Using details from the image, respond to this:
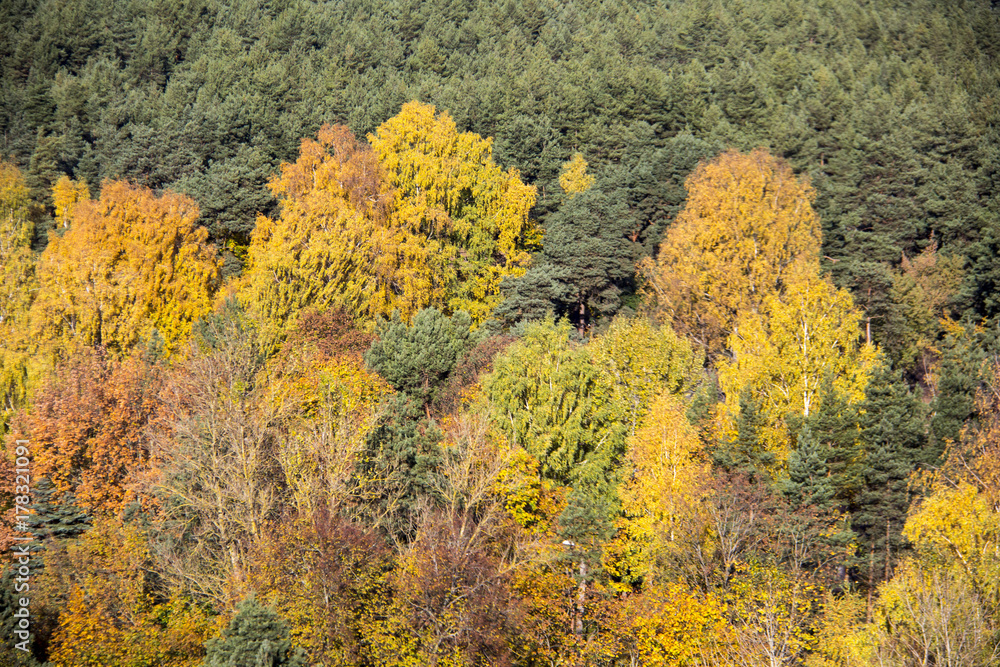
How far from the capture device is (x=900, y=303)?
209 feet

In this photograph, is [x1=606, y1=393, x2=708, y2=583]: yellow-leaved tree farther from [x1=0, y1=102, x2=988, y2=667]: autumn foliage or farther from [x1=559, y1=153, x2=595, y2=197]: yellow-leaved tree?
[x1=559, y1=153, x2=595, y2=197]: yellow-leaved tree

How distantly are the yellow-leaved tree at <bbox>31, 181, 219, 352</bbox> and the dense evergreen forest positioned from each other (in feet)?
0.73

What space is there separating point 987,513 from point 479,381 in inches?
838

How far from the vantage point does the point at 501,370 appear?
40.9 metres

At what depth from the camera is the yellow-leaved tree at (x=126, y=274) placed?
52438 millimetres

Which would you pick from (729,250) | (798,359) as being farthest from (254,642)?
(729,250)

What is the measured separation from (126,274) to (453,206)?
20.4 m

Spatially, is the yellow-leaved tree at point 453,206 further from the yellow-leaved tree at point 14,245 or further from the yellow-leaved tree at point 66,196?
the yellow-leaved tree at point 66,196

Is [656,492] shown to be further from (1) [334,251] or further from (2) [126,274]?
(2) [126,274]

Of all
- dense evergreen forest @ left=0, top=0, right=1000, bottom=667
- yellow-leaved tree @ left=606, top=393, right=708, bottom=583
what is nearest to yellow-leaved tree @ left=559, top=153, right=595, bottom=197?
dense evergreen forest @ left=0, top=0, right=1000, bottom=667

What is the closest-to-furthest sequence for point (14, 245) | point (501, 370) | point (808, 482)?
1. point (808, 482)
2. point (501, 370)
3. point (14, 245)

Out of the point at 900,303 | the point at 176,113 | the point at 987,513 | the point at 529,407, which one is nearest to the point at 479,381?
the point at 529,407

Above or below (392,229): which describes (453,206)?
above

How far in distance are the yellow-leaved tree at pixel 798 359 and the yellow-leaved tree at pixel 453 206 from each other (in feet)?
61.0
